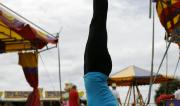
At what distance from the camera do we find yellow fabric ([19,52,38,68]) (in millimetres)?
8305

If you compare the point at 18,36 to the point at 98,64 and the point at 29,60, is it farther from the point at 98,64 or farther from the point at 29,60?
the point at 98,64

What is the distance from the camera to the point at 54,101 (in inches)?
1359

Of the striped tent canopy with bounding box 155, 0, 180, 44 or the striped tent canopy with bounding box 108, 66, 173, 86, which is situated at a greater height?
the striped tent canopy with bounding box 155, 0, 180, 44

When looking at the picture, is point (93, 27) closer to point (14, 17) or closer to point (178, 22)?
point (178, 22)

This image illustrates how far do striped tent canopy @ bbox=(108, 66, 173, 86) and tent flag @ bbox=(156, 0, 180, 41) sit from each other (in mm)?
7312

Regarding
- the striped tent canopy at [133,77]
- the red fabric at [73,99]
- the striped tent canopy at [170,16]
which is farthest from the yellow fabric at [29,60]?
the striped tent canopy at [133,77]

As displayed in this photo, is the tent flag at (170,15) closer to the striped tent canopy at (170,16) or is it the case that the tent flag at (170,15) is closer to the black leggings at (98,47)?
the striped tent canopy at (170,16)

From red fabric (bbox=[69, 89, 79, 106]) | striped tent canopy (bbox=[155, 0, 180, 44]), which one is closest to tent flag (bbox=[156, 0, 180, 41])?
striped tent canopy (bbox=[155, 0, 180, 44])

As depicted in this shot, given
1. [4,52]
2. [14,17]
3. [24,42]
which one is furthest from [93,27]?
[4,52]

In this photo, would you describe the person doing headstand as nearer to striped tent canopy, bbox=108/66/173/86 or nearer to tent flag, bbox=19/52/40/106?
tent flag, bbox=19/52/40/106

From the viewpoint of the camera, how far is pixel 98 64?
1.68 meters

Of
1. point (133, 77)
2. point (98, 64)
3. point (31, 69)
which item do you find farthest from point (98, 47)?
point (133, 77)

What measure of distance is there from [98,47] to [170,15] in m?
4.23

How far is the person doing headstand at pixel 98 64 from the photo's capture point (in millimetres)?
1646
